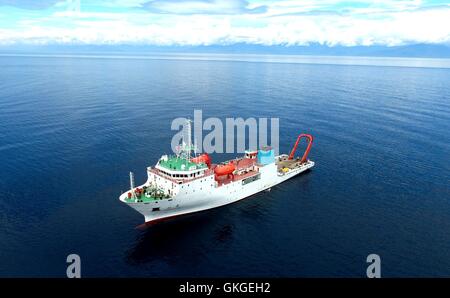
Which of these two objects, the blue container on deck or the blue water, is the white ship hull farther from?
the blue water

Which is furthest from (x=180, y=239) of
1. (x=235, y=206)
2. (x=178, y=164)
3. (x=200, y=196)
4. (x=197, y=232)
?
(x=235, y=206)

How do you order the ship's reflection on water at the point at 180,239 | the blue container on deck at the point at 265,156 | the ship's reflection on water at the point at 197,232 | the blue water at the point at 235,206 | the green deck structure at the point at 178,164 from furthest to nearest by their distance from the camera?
the blue container on deck at the point at 265,156, the green deck structure at the point at 178,164, the ship's reflection on water at the point at 197,232, the ship's reflection on water at the point at 180,239, the blue water at the point at 235,206

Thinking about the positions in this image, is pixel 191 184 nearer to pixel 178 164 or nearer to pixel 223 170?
pixel 178 164

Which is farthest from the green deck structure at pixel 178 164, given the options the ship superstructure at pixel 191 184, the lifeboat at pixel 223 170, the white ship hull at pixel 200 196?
the lifeboat at pixel 223 170

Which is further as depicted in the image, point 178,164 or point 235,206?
point 235,206

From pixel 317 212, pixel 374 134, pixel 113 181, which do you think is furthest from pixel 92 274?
pixel 374 134

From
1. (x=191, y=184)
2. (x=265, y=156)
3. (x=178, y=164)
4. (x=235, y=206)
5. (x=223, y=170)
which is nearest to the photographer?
(x=191, y=184)

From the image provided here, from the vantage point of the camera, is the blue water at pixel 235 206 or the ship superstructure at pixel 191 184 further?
the ship superstructure at pixel 191 184

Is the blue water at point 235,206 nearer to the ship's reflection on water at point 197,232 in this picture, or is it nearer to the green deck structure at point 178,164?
the ship's reflection on water at point 197,232

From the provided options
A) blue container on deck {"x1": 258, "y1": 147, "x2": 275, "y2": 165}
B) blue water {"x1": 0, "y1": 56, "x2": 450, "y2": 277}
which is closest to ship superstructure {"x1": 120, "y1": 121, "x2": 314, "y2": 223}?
blue container on deck {"x1": 258, "y1": 147, "x2": 275, "y2": 165}
